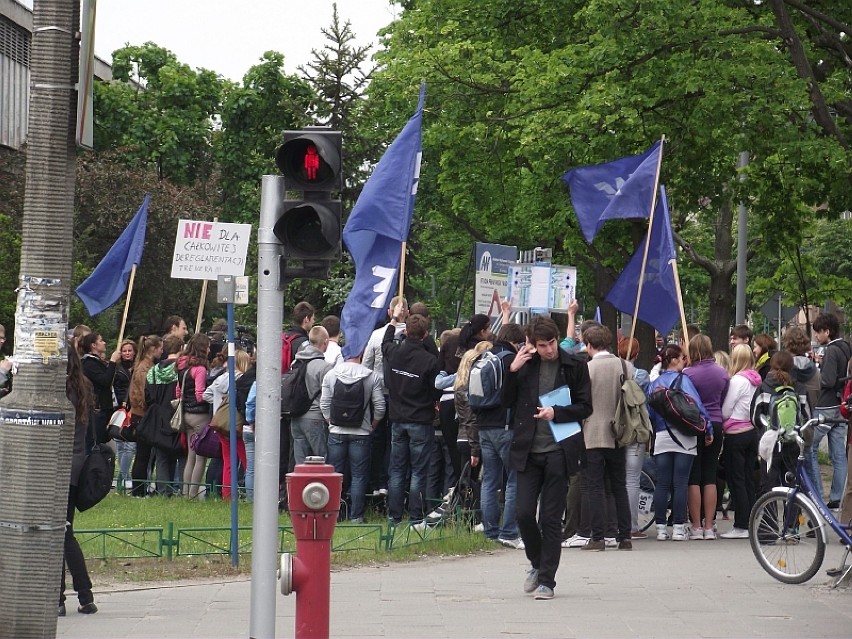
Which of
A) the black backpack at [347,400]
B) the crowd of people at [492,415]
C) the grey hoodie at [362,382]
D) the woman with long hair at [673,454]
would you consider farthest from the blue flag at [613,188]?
the black backpack at [347,400]

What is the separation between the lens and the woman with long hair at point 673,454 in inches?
502

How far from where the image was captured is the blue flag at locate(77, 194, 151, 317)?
1866 centimetres

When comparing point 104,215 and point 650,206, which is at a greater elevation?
point 104,215

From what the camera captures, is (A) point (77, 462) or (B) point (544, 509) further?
(B) point (544, 509)

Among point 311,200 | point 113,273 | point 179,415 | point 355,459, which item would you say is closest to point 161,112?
point 113,273

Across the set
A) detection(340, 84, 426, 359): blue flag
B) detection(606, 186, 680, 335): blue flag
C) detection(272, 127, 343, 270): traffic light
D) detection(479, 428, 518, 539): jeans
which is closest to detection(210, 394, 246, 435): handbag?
detection(340, 84, 426, 359): blue flag

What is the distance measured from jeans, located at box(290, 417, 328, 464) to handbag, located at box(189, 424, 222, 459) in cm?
140

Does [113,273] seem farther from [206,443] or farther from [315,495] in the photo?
[315,495]

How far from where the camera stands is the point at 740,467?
527 inches

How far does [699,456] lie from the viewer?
13.1 metres

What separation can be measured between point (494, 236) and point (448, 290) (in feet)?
52.7

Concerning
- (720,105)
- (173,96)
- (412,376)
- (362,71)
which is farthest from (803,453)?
(173,96)

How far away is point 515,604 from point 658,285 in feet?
21.0

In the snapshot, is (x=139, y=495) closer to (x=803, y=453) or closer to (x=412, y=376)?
(x=412, y=376)
